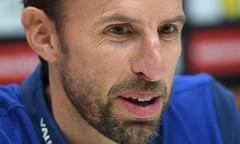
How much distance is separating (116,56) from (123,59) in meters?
0.02

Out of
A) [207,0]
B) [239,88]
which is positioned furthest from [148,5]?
[239,88]

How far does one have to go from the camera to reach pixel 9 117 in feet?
5.51

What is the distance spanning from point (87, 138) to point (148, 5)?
43 cm

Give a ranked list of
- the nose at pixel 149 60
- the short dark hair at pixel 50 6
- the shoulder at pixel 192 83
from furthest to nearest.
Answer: the shoulder at pixel 192 83 < the short dark hair at pixel 50 6 < the nose at pixel 149 60

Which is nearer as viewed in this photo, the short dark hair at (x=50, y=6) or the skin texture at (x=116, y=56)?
the skin texture at (x=116, y=56)

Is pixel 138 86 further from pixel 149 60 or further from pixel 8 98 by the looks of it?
pixel 8 98

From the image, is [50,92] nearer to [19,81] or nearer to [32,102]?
[32,102]

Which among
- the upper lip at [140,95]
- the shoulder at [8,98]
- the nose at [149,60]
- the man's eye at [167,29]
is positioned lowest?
the shoulder at [8,98]

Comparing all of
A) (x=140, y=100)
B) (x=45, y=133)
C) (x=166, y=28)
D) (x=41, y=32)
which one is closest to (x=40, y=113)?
(x=45, y=133)

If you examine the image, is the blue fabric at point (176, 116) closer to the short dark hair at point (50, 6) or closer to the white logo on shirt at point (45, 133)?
the white logo on shirt at point (45, 133)

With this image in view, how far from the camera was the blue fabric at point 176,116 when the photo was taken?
165 cm

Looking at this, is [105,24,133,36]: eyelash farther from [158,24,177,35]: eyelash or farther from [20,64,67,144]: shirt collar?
[20,64,67,144]: shirt collar

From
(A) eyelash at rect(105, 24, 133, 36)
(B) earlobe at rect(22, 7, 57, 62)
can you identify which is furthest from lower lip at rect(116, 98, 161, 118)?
(B) earlobe at rect(22, 7, 57, 62)

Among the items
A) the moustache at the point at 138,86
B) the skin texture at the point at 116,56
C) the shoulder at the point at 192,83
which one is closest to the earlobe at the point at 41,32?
the skin texture at the point at 116,56
